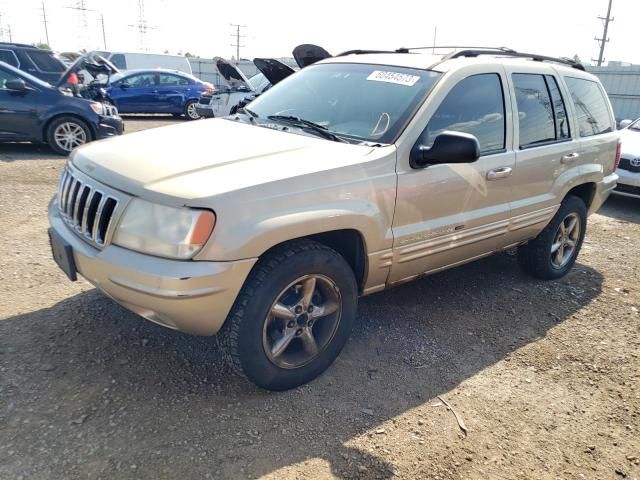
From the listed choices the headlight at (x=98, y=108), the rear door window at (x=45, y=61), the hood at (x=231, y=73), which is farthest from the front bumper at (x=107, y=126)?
the rear door window at (x=45, y=61)

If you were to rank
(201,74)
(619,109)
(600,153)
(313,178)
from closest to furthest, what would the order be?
(313,178)
(600,153)
(619,109)
(201,74)

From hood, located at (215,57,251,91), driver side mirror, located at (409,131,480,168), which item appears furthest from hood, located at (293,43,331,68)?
hood, located at (215,57,251,91)

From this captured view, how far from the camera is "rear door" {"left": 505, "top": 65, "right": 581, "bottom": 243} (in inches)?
153

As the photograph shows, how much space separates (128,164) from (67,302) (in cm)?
148

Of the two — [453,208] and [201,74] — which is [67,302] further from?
[201,74]

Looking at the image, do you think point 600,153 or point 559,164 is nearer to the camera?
point 559,164

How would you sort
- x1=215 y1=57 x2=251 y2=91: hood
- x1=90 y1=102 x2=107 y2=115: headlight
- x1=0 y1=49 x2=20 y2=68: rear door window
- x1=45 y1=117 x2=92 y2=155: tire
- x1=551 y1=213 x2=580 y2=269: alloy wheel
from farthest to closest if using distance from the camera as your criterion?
x1=0 y1=49 x2=20 y2=68: rear door window
x1=215 y1=57 x2=251 y2=91: hood
x1=90 y1=102 x2=107 y2=115: headlight
x1=45 y1=117 x2=92 y2=155: tire
x1=551 y1=213 x2=580 y2=269: alloy wheel

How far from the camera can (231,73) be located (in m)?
9.99

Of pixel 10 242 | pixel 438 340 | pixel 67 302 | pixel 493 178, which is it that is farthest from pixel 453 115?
pixel 10 242

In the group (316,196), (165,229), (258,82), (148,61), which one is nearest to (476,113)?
(316,196)

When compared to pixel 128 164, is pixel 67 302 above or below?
below

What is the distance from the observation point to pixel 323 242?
3055 mm

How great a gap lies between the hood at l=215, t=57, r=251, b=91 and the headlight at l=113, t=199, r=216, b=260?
792 centimetres

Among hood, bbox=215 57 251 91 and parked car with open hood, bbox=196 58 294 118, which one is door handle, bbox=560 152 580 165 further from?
hood, bbox=215 57 251 91
